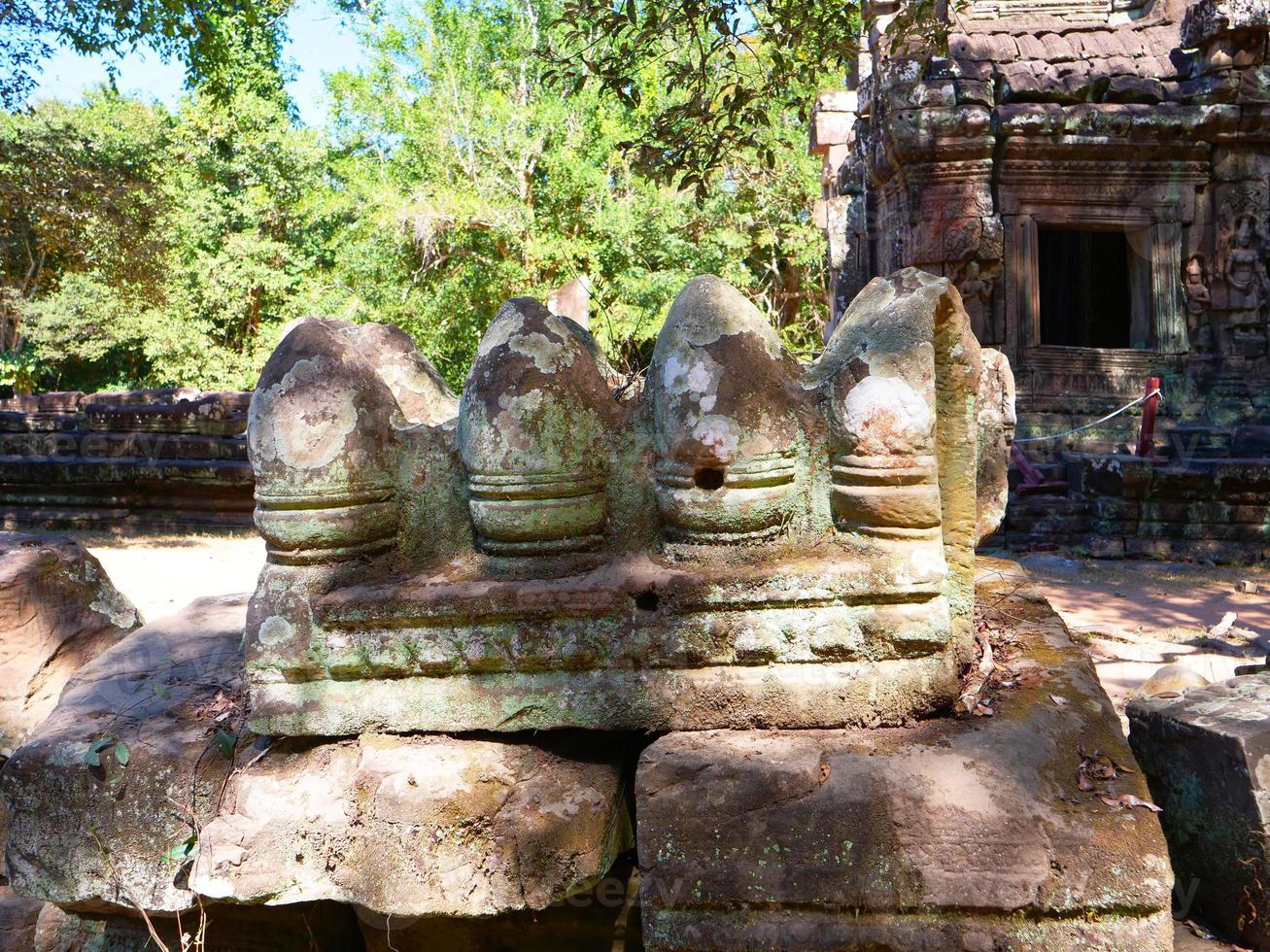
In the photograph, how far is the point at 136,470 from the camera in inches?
383

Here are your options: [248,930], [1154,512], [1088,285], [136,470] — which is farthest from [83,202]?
[1088,285]

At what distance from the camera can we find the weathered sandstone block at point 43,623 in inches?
111

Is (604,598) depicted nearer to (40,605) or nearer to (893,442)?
→ (893,442)

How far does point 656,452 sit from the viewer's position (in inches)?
77.7

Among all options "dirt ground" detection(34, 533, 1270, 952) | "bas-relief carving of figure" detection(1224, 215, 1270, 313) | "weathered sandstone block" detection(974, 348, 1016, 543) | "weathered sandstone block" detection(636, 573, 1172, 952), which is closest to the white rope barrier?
"bas-relief carving of figure" detection(1224, 215, 1270, 313)

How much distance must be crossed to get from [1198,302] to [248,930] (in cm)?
1069

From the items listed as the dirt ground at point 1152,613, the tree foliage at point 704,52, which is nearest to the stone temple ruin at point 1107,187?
the dirt ground at point 1152,613

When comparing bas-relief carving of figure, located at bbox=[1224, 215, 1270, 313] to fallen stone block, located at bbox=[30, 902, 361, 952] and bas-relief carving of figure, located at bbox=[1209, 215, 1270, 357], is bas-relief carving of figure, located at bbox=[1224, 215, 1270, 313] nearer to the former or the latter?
bas-relief carving of figure, located at bbox=[1209, 215, 1270, 357]

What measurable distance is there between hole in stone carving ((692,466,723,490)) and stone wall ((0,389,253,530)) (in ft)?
26.9

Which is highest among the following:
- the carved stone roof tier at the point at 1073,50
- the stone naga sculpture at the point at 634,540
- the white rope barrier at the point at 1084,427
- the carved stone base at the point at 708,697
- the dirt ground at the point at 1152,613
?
the carved stone roof tier at the point at 1073,50

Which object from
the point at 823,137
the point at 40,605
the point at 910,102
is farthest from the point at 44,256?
the point at 40,605

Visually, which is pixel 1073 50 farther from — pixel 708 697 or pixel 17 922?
pixel 17 922

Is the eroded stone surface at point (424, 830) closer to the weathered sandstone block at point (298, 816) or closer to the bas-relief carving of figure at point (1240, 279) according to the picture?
the weathered sandstone block at point (298, 816)

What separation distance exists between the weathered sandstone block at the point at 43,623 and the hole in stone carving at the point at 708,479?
206 centimetres
